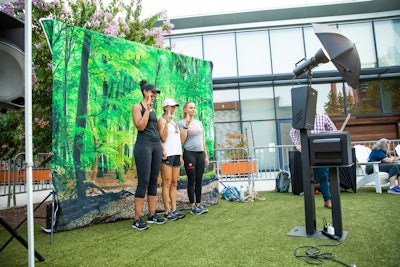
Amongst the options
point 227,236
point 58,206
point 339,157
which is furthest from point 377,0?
point 58,206

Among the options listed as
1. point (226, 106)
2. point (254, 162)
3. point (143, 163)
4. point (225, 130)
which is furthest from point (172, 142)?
point (226, 106)

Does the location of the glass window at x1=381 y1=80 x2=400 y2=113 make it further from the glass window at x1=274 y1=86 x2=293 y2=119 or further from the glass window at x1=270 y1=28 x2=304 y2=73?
the glass window at x1=274 y1=86 x2=293 y2=119

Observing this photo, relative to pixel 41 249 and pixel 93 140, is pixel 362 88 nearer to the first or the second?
pixel 93 140

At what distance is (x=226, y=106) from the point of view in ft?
44.6

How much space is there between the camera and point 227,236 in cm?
328

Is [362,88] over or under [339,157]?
over

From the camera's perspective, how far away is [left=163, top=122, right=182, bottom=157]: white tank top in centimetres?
440

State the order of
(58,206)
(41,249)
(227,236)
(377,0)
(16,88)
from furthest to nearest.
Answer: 1. (377,0)
2. (58,206)
3. (227,236)
4. (41,249)
5. (16,88)

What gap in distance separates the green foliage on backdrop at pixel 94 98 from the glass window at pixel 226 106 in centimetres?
845

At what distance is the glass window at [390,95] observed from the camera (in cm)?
1302

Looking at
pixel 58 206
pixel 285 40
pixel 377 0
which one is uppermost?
pixel 377 0

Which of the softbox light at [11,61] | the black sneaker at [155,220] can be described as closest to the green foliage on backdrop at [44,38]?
the softbox light at [11,61]

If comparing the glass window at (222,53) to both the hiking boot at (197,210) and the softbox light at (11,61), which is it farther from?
the softbox light at (11,61)

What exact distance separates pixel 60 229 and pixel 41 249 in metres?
0.77
